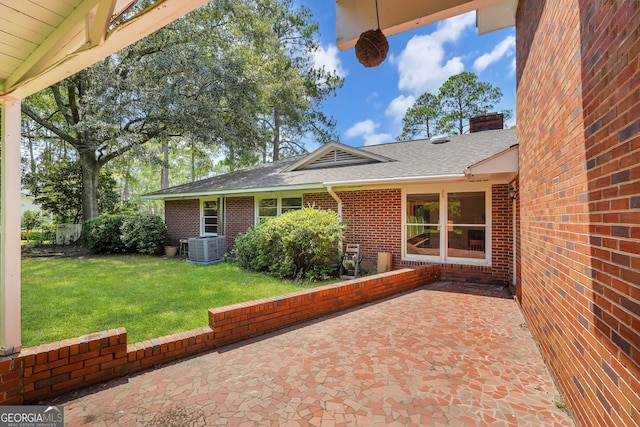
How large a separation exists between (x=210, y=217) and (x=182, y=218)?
1613 mm

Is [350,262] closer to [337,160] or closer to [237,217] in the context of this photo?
[337,160]

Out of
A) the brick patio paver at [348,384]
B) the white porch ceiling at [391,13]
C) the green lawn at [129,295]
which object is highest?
the white porch ceiling at [391,13]

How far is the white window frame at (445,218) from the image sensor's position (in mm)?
7086

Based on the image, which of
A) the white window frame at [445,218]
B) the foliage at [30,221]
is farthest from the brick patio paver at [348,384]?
the foliage at [30,221]

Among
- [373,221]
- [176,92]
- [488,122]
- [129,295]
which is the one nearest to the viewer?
[129,295]

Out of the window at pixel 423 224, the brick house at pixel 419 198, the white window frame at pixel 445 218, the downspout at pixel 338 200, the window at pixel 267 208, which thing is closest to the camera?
the brick house at pixel 419 198

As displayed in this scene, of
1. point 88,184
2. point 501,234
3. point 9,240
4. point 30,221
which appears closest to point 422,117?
point 501,234

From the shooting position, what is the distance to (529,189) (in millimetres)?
4184

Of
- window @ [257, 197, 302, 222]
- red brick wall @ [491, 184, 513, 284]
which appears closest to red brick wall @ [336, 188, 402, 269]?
window @ [257, 197, 302, 222]

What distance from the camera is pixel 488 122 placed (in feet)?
37.5

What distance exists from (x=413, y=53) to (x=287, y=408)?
18.6 metres

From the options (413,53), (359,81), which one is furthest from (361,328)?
(359,81)

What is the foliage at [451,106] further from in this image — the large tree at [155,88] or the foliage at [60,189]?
the foliage at [60,189]

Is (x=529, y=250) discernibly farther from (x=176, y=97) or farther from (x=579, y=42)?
(x=176, y=97)
